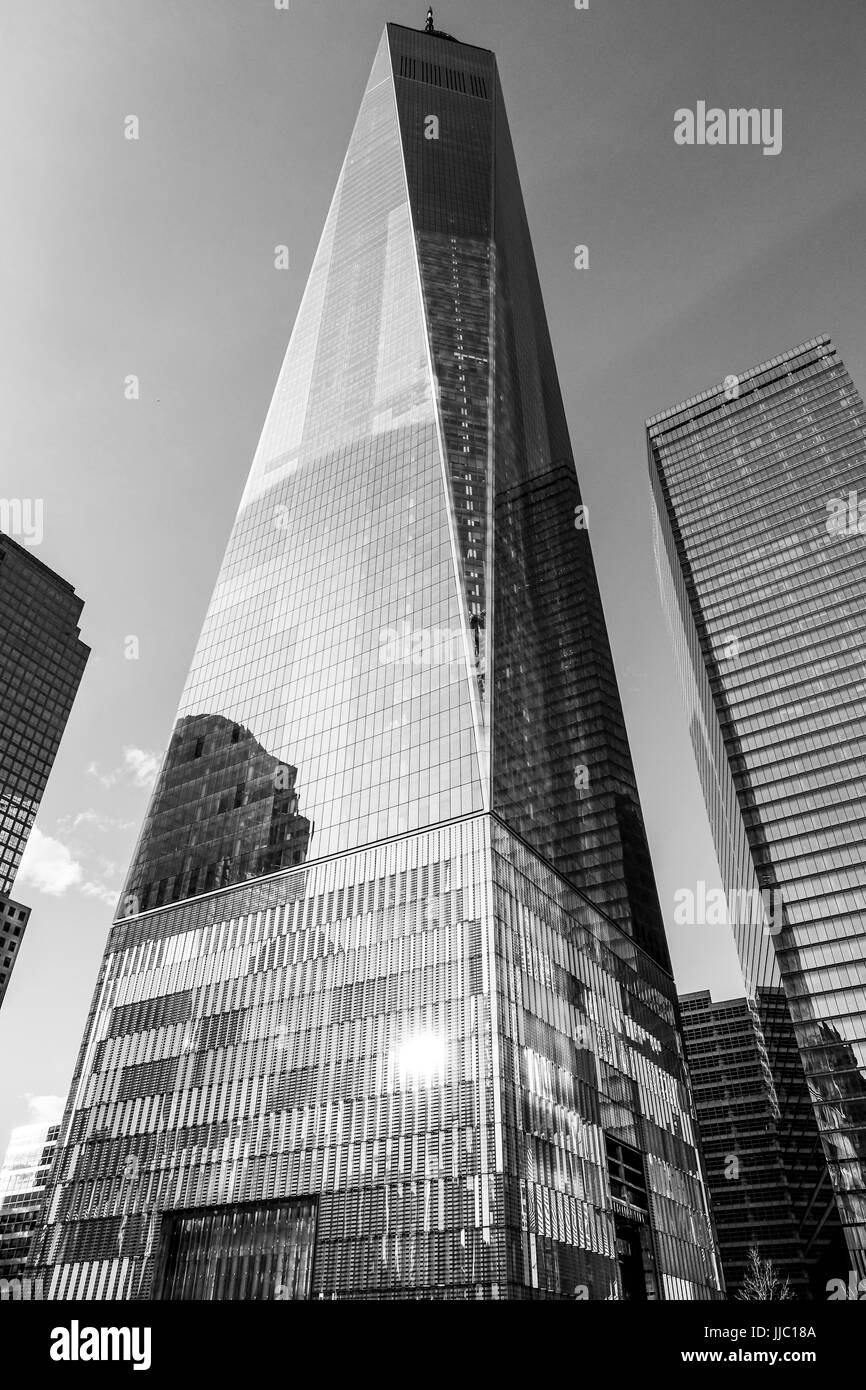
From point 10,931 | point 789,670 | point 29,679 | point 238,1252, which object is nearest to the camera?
point 238,1252

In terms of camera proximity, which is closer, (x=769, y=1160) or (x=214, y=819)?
(x=214, y=819)

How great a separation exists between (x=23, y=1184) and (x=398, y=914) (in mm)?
139360

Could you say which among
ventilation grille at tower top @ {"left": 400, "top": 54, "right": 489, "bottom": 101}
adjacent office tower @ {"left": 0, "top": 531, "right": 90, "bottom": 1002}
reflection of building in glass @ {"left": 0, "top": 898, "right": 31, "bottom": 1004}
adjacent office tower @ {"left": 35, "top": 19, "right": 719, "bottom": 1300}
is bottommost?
adjacent office tower @ {"left": 35, "top": 19, "right": 719, "bottom": 1300}

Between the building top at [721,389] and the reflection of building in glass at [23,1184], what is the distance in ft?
548

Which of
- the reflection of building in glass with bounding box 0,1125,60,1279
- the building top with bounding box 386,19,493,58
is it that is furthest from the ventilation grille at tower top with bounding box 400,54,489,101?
the reflection of building in glass with bounding box 0,1125,60,1279

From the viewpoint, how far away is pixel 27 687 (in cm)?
17888

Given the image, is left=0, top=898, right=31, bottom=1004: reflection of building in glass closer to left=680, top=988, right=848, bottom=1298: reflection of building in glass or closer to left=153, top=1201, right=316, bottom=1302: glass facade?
left=153, top=1201, right=316, bottom=1302: glass facade

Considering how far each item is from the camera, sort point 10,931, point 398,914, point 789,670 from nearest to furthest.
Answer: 1. point 398,914
2. point 789,670
3. point 10,931

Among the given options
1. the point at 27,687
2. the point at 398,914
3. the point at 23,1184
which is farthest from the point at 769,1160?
the point at 27,687

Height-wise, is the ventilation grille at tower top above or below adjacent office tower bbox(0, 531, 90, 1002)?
above

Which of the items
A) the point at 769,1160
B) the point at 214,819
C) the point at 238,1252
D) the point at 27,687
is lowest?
the point at 238,1252

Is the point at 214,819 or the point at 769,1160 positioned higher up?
the point at 214,819

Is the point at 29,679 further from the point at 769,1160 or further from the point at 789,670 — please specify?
the point at 769,1160

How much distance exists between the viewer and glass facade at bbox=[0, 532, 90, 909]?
17000 centimetres
